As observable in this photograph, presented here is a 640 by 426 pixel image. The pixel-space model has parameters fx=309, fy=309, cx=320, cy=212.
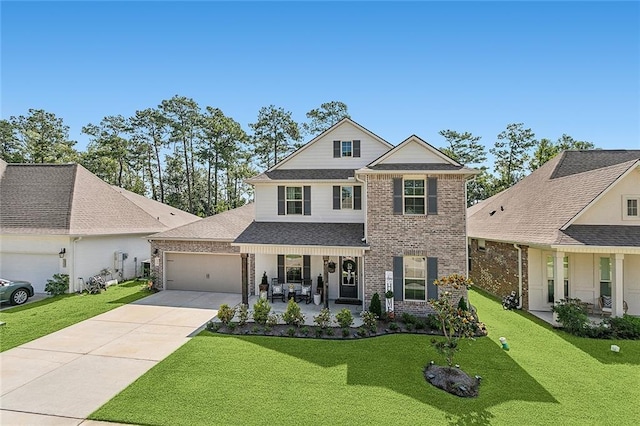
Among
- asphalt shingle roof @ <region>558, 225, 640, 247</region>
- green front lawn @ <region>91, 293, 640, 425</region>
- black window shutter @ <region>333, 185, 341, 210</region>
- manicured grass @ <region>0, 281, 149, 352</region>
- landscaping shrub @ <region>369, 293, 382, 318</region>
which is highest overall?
black window shutter @ <region>333, 185, 341, 210</region>

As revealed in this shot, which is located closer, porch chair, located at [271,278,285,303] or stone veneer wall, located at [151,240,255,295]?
porch chair, located at [271,278,285,303]

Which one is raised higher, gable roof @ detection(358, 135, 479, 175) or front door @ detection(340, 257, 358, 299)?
gable roof @ detection(358, 135, 479, 175)

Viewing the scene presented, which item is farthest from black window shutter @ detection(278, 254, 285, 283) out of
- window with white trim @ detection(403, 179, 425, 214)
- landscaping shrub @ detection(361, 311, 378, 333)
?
window with white trim @ detection(403, 179, 425, 214)

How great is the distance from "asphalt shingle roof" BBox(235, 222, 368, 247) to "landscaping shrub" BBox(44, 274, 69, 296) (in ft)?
32.2

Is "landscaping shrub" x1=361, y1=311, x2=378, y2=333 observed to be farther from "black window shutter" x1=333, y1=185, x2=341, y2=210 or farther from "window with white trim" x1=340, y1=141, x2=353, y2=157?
"window with white trim" x1=340, y1=141, x2=353, y2=157

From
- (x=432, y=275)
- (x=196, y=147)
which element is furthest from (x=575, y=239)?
(x=196, y=147)

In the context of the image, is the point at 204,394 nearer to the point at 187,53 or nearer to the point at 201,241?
the point at 201,241

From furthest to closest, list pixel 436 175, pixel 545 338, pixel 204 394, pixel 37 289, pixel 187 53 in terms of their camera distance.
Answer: pixel 37 289 < pixel 187 53 < pixel 436 175 < pixel 545 338 < pixel 204 394

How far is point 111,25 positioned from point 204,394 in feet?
43.0

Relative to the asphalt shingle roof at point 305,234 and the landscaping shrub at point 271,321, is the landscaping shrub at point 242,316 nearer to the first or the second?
the landscaping shrub at point 271,321

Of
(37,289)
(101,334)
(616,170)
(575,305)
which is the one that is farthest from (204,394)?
(616,170)

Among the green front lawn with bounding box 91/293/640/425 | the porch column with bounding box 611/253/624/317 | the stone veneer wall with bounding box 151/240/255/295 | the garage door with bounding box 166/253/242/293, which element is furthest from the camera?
the garage door with bounding box 166/253/242/293

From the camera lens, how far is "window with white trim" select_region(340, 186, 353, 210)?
14.5 meters

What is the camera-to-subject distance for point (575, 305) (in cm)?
1113
